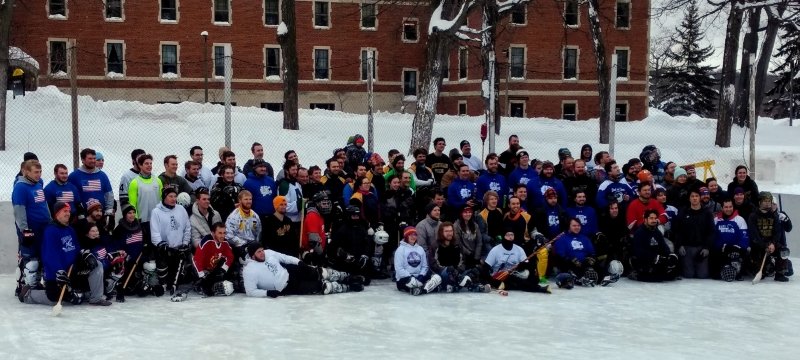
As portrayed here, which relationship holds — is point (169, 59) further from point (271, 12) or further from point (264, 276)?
point (264, 276)

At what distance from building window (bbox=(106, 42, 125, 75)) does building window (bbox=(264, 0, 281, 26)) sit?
724cm

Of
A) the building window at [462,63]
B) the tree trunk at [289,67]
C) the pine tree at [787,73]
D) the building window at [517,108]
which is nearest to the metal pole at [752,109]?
the tree trunk at [289,67]

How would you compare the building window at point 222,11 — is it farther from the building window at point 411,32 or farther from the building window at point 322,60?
the building window at point 411,32

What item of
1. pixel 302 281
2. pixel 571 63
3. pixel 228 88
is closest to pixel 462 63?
pixel 571 63

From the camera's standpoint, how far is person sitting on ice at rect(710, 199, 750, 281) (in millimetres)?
11156

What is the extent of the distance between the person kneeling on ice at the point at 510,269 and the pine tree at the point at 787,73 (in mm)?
28909

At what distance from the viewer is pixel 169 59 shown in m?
41.3

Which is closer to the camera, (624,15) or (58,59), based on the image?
(58,59)

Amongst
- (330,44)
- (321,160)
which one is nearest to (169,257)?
(321,160)

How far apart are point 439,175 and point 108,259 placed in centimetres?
524

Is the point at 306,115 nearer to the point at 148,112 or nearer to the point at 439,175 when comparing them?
the point at 148,112

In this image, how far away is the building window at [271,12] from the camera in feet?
139

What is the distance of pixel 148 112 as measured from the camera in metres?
25.4

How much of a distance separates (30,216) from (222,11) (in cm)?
3431
